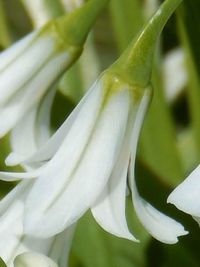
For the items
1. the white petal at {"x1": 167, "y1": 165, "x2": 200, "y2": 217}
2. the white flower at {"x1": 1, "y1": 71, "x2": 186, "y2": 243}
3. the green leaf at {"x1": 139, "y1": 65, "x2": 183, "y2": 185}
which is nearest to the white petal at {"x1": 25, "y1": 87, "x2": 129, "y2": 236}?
the white flower at {"x1": 1, "y1": 71, "x2": 186, "y2": 243}

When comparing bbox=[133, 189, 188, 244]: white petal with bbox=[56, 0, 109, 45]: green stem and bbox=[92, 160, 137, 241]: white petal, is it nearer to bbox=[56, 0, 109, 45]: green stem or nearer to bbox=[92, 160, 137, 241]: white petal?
bbox=[92, 160, 137, 241]: white petal

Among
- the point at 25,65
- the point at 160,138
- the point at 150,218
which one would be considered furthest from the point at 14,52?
the point at 160,138

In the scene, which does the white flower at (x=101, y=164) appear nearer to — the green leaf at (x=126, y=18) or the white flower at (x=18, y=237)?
the white flower at (x=18, y=237)

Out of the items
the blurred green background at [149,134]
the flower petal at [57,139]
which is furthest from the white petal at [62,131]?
the blurred green background at [149,134]

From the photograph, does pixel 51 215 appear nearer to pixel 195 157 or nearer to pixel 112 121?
pixel 112 121

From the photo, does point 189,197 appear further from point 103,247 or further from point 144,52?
point 103,247

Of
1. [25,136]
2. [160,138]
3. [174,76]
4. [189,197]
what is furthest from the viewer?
[174,76]
